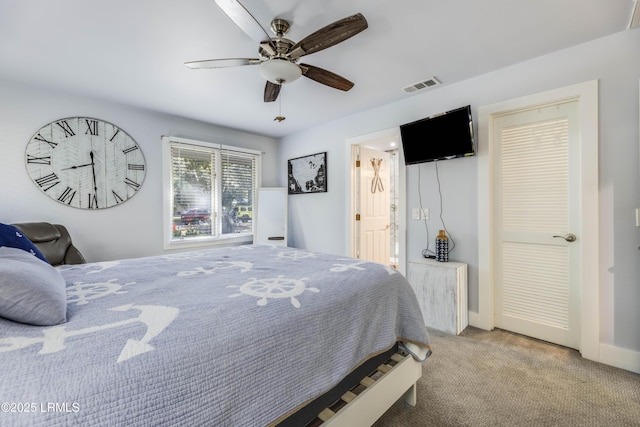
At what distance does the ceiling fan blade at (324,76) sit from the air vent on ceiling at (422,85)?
918mm

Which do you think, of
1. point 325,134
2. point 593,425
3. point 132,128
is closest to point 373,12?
point 325,134

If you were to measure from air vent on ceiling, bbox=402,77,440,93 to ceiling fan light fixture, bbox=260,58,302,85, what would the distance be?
1471mm

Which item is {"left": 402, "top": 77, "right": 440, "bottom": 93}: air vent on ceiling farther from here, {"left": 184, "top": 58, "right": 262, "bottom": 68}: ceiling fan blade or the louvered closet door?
{"left": 184, "top": 58, "right": 262, "bottom": 68}: ceiling fan blade

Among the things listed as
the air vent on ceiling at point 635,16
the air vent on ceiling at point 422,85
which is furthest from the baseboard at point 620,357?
the air vent on ceiling at point 422,85

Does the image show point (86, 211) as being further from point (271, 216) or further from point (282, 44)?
point (282, 44)

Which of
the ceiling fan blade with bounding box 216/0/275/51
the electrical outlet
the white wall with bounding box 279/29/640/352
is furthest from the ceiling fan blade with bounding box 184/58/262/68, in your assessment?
the electrical outlet

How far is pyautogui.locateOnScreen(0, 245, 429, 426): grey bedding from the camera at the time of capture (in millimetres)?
620

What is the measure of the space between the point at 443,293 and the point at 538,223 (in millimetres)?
1066

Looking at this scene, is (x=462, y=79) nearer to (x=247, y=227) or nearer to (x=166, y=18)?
(x=166, y=18)

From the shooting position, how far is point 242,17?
4.96 ft

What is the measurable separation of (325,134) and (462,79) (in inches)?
78.4

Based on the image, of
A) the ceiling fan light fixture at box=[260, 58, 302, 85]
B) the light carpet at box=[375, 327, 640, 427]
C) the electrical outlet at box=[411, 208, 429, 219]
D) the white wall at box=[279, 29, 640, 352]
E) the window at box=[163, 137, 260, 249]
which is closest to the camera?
the light carpet at box=[375, 327, 640, 427]

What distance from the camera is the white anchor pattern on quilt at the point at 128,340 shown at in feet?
2.39

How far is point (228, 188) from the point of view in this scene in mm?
4316
